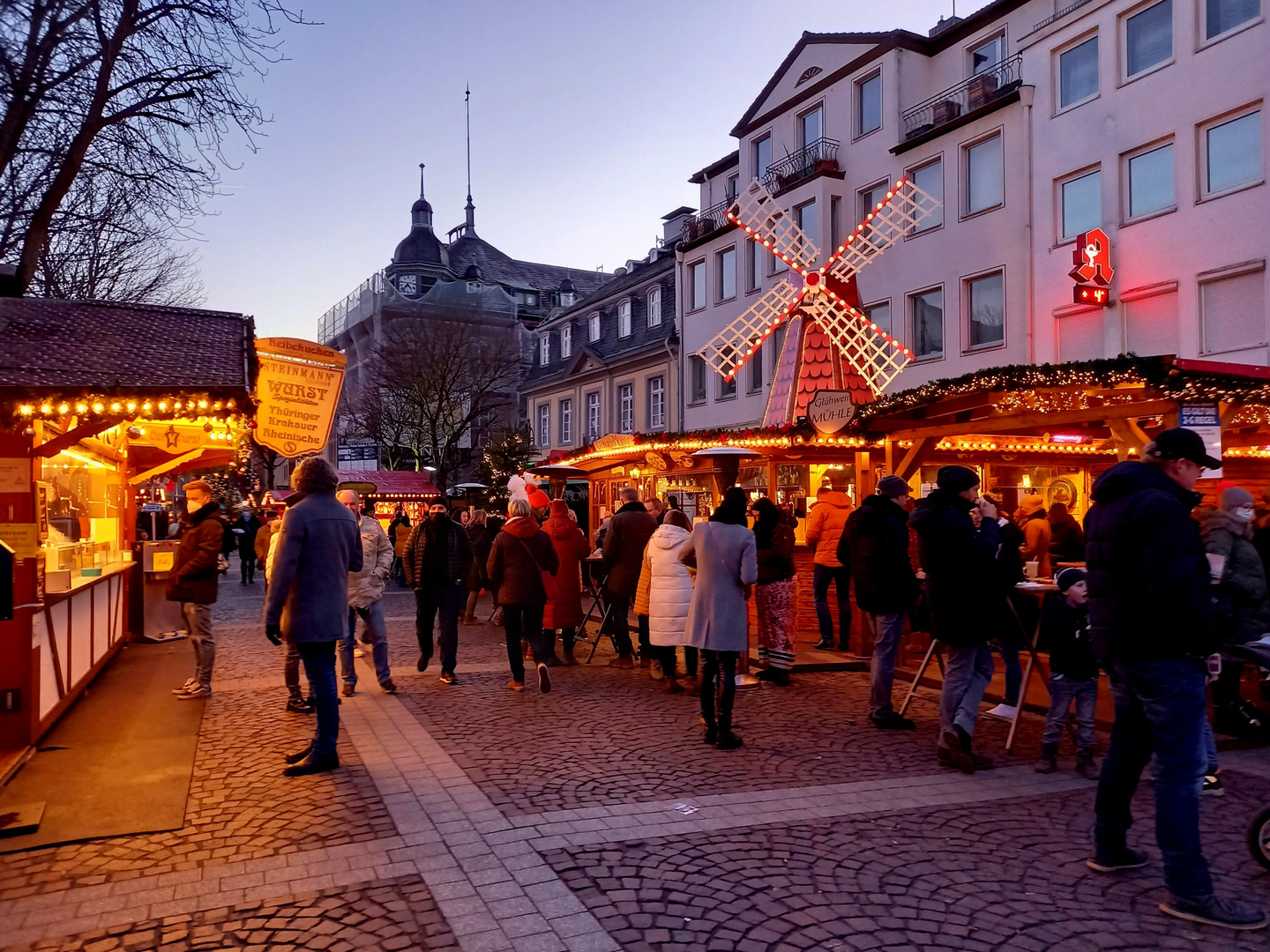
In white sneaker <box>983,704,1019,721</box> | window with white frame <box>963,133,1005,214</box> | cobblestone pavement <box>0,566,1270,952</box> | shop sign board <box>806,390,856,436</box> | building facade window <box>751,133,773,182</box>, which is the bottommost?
white sneaker <box>983,704,1019,721</box>

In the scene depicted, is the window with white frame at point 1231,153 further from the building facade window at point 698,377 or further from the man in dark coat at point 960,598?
the building facade window at point 698,377

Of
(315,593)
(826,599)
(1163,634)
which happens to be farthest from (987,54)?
(1163,634)

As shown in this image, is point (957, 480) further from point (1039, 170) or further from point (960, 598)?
point (1039, 170)

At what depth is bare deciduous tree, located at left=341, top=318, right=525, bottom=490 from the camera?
1329 inches

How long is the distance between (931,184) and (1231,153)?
6671 mm

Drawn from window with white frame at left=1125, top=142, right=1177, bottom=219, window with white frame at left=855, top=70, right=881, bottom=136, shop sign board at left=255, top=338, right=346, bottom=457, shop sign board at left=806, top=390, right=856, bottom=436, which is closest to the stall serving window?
shop sign board at left=255, top=338, right=346, bottom=457

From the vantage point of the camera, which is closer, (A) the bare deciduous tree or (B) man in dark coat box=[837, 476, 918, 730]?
(B) man in dark coat box=[837, 476, 918, 730]

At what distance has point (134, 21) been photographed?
9.73 m

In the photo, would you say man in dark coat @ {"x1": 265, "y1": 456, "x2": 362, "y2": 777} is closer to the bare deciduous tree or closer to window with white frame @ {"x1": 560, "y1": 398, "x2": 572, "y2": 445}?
the bare deciduous tree

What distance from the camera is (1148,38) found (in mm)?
17828

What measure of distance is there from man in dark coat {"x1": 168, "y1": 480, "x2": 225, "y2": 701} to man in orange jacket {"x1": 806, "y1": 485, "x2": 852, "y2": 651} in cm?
653

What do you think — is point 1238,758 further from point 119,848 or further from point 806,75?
point 806,75

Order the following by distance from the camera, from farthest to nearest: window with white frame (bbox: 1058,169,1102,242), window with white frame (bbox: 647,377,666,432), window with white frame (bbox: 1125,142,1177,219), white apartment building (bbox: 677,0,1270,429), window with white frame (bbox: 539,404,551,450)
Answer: window with white frame (bbox: 539,404,551,450), window with white frame (bbox: 647,377,666,432), window with white frame (bbox: 1058,169,1102,242), window with white frame (bbox: 1125,142,1177,219), white apartment building (bbox: 677,0,1270,429)

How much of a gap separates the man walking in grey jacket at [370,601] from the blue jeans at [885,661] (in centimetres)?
431
